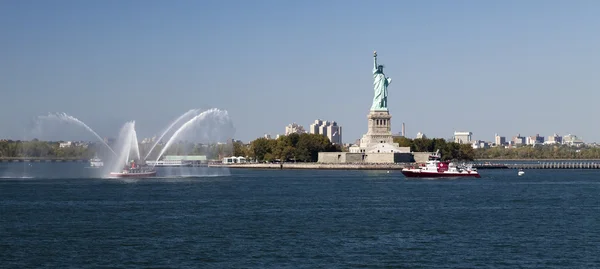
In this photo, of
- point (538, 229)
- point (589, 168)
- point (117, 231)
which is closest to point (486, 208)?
point (538, 229)

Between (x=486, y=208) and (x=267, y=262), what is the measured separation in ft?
93.9

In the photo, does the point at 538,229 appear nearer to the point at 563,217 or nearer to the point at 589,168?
the point at 563,217

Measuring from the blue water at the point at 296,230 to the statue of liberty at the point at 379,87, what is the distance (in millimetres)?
94674

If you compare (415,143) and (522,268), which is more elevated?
(415,143)

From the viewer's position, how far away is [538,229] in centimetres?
4938

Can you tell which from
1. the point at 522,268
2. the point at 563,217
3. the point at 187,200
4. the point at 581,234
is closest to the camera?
the point at 522,268

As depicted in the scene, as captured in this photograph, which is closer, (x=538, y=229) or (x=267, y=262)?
(x=267, y=262)

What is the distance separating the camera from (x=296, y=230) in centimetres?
4888

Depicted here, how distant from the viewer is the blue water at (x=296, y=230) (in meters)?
38.8

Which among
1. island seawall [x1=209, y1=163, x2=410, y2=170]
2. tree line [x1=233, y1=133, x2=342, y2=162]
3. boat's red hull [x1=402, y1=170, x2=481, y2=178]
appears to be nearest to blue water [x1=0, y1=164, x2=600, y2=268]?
boat's red hull [x1=402, y1=170, x2=481, y2=178]

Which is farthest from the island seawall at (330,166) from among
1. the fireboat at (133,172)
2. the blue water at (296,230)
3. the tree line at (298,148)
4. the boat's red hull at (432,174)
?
the blue water at (296,230)

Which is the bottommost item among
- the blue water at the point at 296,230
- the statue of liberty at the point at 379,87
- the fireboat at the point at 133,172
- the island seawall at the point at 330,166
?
the blue water at the point at 296,230

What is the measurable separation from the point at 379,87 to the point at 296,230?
12668 centimetres

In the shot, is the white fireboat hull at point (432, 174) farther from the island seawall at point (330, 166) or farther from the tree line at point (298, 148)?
the tree line at point (298, 148)
